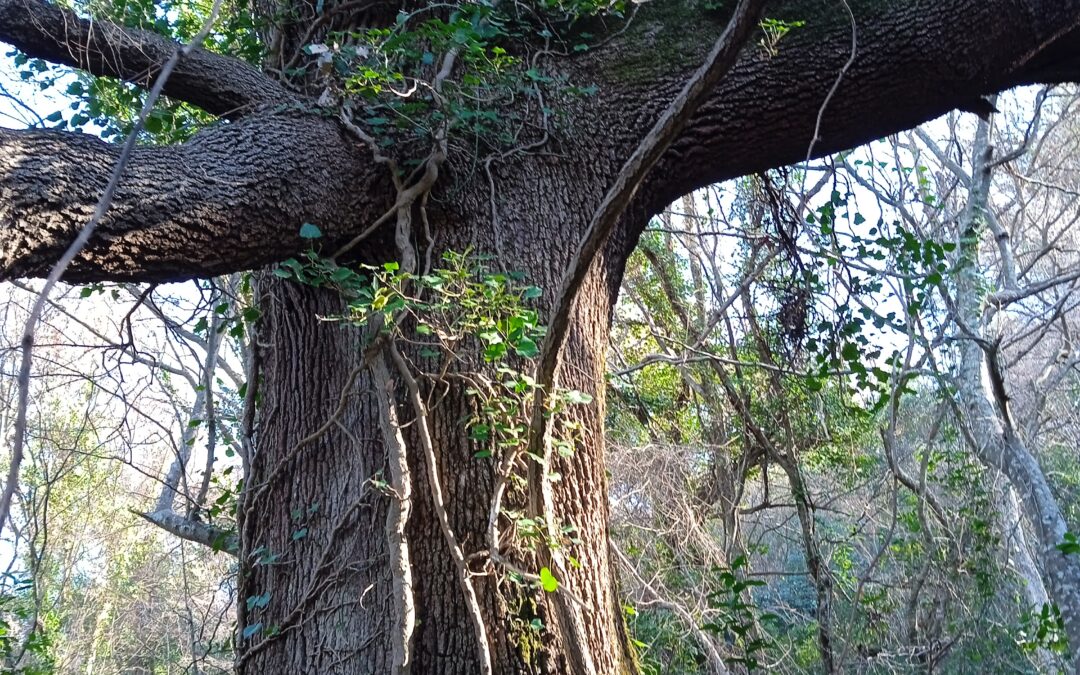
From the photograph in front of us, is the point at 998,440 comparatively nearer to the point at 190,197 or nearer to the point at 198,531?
the point at 198,531

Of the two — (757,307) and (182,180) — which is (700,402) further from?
(182,180)

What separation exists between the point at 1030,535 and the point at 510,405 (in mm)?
8113

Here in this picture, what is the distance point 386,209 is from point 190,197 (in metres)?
0.59

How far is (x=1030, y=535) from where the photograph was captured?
8516 millimetres

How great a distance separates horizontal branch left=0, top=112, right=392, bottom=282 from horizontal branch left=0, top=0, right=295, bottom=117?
0.63ft

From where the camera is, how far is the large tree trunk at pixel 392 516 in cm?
228

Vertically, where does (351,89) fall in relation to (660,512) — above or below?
above

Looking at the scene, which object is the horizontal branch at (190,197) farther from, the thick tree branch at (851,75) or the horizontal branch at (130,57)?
the thick tree branch at (851,75)

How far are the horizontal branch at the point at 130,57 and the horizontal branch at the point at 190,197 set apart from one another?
0.63 feet

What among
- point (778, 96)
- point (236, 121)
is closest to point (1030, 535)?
point (778, 96)

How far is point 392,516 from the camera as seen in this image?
7.44ft

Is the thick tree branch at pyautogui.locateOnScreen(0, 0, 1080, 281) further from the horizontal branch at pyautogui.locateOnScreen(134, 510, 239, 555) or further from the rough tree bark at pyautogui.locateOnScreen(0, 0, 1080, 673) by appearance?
the horizontal branch at pyautogui.locateOnScreen(134, 510, 239, 555)

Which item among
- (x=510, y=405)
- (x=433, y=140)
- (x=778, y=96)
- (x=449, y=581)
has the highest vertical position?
(x=778, y=96)

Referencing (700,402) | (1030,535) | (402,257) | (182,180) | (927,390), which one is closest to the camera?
(182,180)
